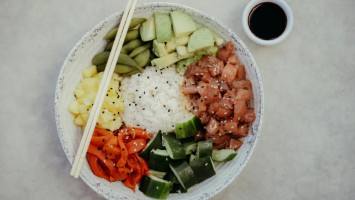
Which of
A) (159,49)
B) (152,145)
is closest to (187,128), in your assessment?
(152,145)

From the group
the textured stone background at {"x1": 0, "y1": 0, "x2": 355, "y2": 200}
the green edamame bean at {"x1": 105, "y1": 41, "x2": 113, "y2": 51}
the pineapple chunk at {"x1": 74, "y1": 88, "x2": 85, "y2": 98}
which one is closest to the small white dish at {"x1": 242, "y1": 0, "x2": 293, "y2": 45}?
A: the textured stone background at {"x1": 0, "y1": 0, "x2": 355, "y2": 200}

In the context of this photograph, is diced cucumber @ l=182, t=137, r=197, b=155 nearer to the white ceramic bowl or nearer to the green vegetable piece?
the white ceramic bowl

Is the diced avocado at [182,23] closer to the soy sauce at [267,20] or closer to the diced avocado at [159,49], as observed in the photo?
the diced avocado at [159,49]

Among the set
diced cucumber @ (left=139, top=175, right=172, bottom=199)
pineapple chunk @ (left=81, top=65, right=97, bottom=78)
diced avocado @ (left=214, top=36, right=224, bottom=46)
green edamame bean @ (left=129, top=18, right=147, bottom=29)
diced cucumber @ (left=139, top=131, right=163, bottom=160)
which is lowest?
diced cucumber @ (left=139, top=175, right=172, bottom=199)

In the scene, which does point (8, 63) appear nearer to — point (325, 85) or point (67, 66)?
→ point (67, 66)

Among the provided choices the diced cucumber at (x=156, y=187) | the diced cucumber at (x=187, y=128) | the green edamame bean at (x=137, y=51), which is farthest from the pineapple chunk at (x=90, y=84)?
the diced cucumber at (x=156, y=187)

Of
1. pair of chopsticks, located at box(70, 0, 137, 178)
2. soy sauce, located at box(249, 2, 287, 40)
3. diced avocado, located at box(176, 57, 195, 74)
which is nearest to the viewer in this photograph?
pair of chopsticks, located at box(70, 0, 137, 178)

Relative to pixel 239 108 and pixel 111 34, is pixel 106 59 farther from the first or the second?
pixel 239 108

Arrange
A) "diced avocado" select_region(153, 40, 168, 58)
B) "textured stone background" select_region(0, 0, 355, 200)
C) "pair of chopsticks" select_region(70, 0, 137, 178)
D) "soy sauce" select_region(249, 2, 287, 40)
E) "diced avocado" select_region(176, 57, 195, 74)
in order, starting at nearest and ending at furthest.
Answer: "pair of chopsticks" select_region(70, 0, 137, 178) → "diced avocado" select_region(153, 40, 168, 58) → "diced avocado" select_region(176, 57, 195, 74) → "soy sauce" select_region(249, 2, 287, 40) → "textured stone background" select_region(0, 0, 355, 200)

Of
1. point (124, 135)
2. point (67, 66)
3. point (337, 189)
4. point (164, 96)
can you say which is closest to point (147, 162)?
point (124, 135)
